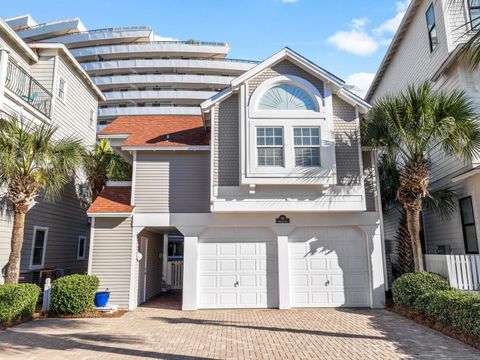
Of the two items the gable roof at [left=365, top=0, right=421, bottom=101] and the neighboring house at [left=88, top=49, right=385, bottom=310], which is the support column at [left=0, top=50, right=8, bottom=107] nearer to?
the neighboring house at [left=88, top=49, right=385, bottom=310]

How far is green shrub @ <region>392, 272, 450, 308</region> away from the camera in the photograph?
9.77 meters

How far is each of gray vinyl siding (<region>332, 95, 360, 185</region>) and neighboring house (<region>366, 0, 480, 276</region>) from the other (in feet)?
10.8

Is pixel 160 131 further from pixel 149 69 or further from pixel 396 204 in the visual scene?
pixel 149 69

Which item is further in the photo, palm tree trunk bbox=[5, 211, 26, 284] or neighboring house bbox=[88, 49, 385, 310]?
neighboring house bbox=[88, 49, 385, 310]

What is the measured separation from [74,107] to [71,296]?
410 inches

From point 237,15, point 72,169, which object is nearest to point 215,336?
point 72,169

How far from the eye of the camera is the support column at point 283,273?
11.7 metres

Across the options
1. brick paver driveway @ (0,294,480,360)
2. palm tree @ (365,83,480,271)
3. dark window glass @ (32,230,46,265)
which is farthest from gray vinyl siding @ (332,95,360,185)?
dark window glass @ (32,230,46,265)

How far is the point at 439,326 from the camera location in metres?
8.59

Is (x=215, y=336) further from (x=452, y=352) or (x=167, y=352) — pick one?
(x=452, y=352)

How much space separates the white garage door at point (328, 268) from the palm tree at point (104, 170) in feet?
26.6

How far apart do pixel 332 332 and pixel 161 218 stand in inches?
266

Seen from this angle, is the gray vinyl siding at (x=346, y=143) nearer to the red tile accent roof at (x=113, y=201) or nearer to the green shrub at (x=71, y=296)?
the red tile accent roof at (x=113, y=201)

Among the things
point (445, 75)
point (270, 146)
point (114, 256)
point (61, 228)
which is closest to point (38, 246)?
point (61, 228)
